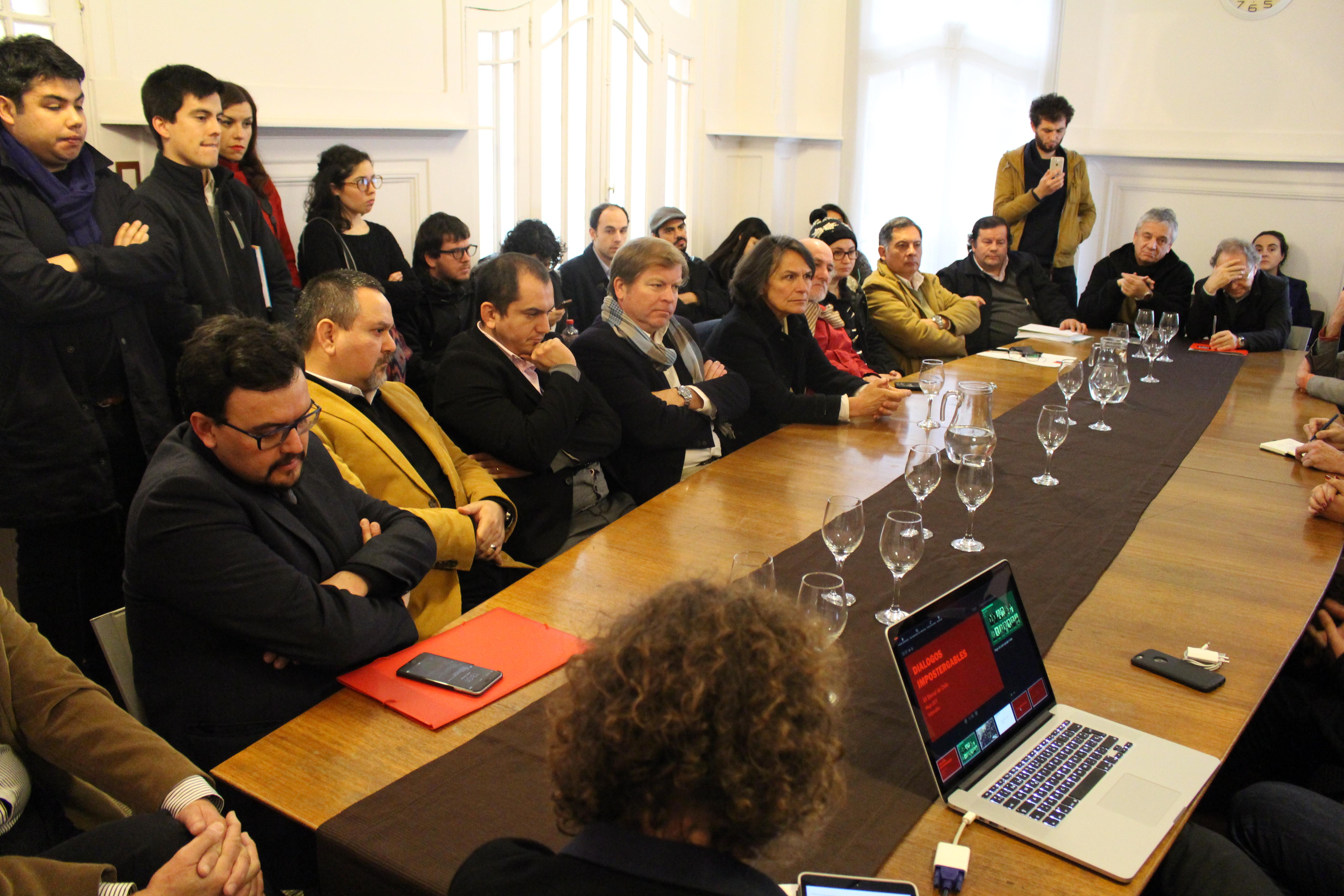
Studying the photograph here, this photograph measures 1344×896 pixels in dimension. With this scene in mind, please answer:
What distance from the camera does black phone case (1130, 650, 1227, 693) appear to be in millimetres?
1556

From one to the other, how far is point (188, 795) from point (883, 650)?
1081mm

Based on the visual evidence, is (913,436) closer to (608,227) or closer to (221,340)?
(221,340)

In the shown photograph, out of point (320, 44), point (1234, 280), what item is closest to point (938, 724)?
point (320, 44)

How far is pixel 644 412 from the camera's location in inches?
115

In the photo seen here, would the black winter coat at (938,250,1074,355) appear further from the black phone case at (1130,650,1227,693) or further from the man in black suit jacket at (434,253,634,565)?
the black phone case at (1130,650,1227,693)

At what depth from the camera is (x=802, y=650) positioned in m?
0.91

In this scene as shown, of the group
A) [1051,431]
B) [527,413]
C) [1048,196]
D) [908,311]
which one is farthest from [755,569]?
[1048,196]

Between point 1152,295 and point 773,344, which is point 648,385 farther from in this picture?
point 1152,295

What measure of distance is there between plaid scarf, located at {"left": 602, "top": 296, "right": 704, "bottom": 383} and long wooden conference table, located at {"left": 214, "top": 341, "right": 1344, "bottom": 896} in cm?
43

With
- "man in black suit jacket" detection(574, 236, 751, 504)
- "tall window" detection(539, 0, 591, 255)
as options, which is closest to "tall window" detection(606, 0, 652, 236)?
"tall window" detection(539, 0, 591, 255)

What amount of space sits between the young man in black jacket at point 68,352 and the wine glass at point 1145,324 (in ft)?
10.9

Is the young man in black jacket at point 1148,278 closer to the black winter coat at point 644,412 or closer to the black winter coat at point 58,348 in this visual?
the black winter coat at point 644,412

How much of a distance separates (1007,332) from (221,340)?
4154mm

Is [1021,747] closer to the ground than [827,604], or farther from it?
closer to the ground
